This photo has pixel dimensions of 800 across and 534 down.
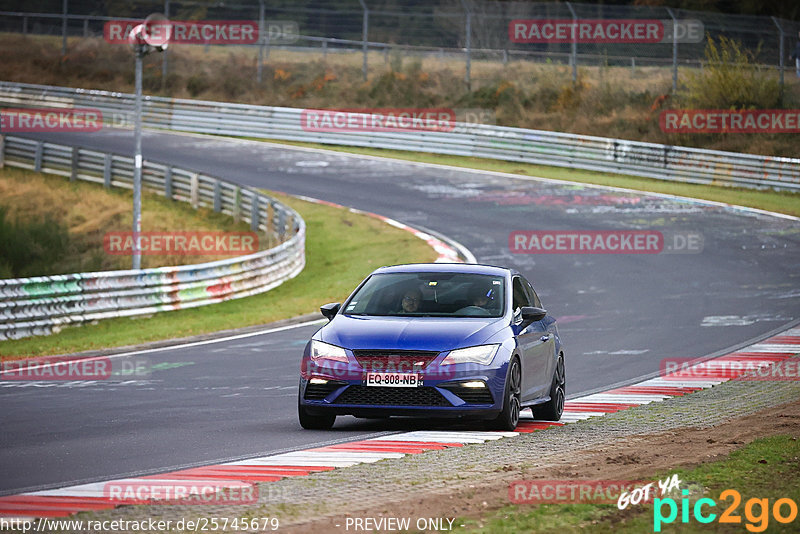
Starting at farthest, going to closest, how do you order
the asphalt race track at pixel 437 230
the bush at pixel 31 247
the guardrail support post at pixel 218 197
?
the guardrail support post at pixel 218 197, the bush at pixel 31 247, the asphalt race track at pixel 437 230

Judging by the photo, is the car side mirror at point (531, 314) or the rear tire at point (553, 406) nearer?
the car side mirror at point (531, 314)

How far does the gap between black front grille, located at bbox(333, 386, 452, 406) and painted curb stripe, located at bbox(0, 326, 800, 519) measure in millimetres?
274

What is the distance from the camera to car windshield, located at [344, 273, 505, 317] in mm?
11227

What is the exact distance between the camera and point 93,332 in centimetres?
2106

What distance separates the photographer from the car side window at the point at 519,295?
38.3 ft

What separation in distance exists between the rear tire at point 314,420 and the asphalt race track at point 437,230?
7.6 inches

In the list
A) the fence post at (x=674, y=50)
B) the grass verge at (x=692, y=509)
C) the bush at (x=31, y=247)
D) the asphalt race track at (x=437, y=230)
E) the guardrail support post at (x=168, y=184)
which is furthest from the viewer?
the fence post at (x=674, y=50)

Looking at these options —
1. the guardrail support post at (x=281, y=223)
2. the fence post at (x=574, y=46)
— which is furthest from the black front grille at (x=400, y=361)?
the fence post at (x=574, y=46)

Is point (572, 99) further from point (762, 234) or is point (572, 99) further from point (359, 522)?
point (359, 522)

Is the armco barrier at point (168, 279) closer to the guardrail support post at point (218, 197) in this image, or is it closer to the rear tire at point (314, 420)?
the guardrail support post at point (218, 197)

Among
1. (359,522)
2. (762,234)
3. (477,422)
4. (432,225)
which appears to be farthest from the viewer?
(432,225)

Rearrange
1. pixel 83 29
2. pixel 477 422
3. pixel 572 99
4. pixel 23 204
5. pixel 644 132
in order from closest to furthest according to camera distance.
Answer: pixel 477 422
pixel 23 204
pixel 644 132
pixel 572 99
pixel 83 29

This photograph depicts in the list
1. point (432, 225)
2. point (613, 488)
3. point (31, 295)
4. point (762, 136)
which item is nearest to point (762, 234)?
point (432, 225)

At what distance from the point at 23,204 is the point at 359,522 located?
1335 inches
